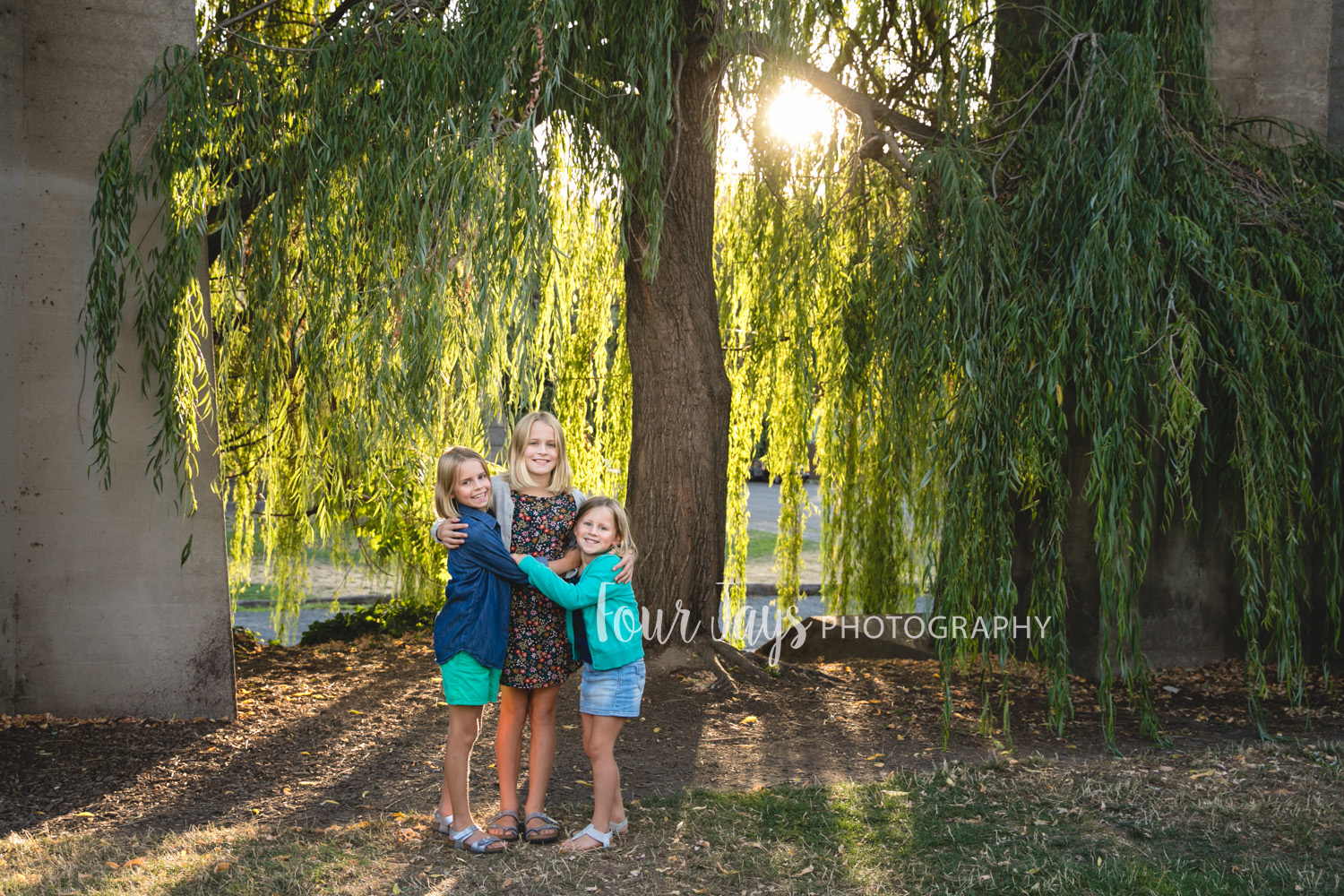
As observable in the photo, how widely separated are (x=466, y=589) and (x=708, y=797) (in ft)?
4.56

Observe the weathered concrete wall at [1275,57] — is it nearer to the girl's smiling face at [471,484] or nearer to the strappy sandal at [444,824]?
the girl's smiling face at [471,484]

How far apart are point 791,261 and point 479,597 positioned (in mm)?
3413

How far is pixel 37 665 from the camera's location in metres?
5.29

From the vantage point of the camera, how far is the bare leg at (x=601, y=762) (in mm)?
3590

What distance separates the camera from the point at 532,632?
12.0 feet

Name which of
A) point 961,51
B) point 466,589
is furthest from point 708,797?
point 961,51

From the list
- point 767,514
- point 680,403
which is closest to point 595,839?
point 680,403

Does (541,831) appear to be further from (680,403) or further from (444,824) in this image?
(680,403)

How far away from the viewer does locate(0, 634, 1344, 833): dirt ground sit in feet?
14.1

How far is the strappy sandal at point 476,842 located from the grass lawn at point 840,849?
0.04 meters

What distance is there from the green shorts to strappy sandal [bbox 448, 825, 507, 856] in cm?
42

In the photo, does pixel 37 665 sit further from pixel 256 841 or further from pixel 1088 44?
pixel 1088 44

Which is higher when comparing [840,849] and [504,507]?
[504,507]

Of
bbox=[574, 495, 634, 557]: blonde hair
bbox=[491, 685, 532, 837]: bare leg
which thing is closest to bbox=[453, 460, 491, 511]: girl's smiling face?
bbox=[574, 495, 634, 557]: blonde hair
